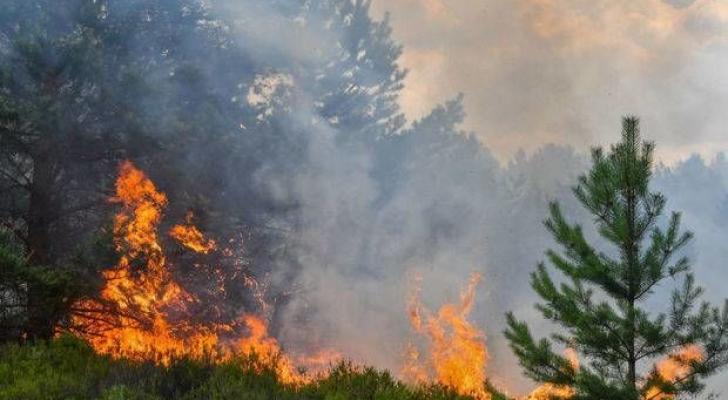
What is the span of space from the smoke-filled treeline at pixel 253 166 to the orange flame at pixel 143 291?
14.1 inches

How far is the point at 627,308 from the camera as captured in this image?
8555 mm

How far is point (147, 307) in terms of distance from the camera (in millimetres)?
13578

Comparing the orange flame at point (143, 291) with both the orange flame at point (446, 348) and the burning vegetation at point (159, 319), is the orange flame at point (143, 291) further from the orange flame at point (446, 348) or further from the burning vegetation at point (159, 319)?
the orange flame at point (446, 348)

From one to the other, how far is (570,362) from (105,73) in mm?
9547

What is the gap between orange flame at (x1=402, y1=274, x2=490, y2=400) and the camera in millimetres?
23969

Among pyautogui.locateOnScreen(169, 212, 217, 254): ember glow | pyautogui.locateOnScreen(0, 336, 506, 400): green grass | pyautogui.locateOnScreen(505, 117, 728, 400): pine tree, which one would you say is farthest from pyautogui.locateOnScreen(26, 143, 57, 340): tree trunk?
pyautogui.locateOnScreen(505, 117, 728, 400): pine tree

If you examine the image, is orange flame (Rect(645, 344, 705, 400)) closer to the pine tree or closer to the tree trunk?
the pine tree

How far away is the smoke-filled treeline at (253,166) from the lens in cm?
1184

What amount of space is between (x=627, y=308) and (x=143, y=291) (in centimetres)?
882

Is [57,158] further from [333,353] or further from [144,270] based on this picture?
[333,353]

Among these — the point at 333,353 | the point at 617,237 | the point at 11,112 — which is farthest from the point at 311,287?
the point at 617,237

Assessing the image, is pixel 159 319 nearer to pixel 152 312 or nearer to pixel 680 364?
pixel 152 312

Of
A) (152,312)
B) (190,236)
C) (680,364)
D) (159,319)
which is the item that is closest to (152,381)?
(152,312)

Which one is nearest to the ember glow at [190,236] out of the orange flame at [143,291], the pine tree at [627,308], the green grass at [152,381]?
the orange flame at [143,291]
